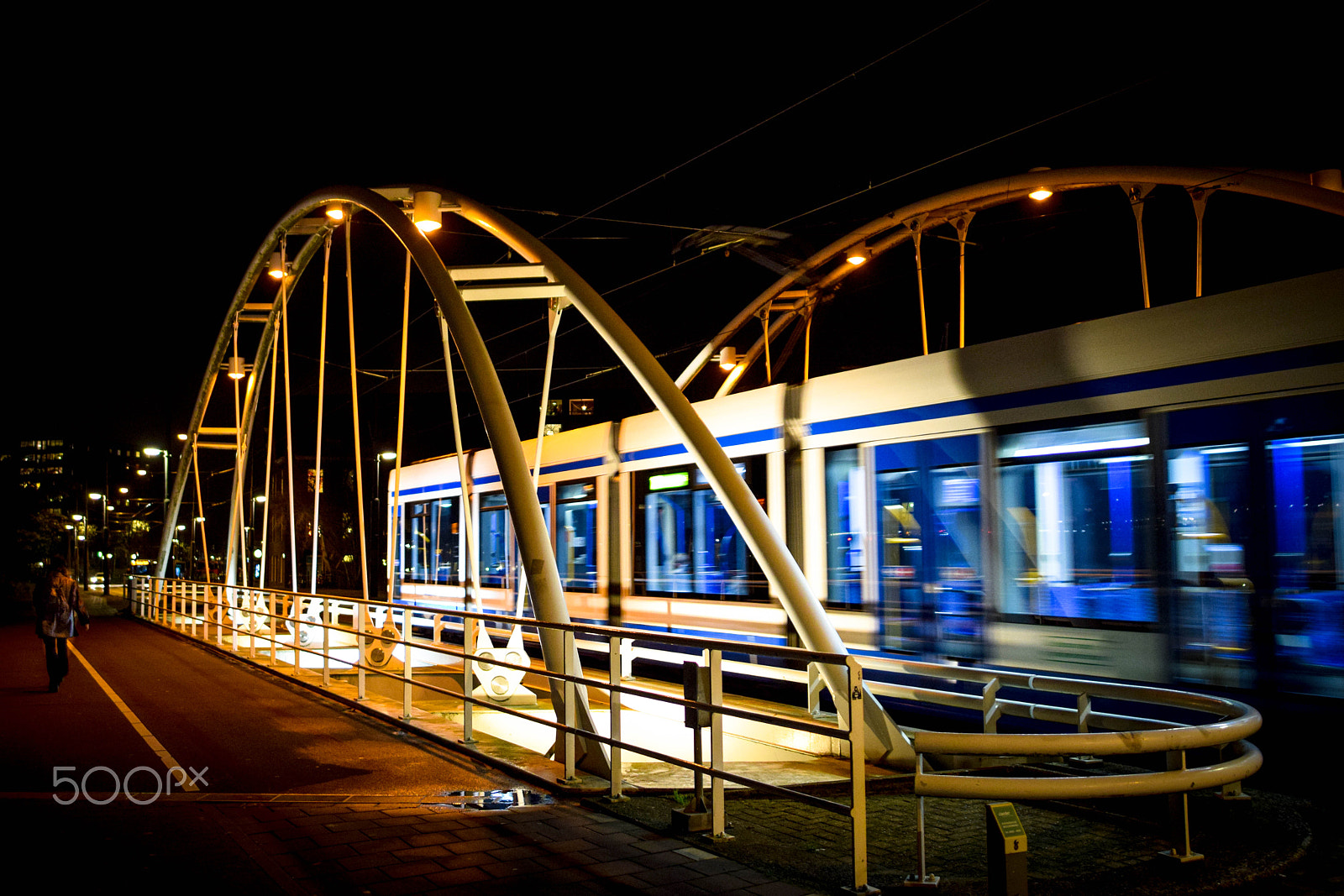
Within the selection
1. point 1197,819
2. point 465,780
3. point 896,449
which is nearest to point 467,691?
point 465,780

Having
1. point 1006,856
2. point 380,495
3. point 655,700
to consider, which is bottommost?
point 1006,856

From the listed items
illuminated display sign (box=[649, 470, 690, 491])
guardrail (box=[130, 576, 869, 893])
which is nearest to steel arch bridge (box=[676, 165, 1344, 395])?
illuminated display sign (box=[649, 470, 690, 491])

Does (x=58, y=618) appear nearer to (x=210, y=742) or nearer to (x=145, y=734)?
(x=145, y=734)

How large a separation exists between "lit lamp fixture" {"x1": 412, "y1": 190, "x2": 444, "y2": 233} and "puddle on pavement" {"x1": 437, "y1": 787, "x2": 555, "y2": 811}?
923 centimetres

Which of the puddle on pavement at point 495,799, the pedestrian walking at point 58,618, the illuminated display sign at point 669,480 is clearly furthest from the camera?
the illuminated display sign at point 669,480

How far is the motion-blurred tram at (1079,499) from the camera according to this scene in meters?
7.18

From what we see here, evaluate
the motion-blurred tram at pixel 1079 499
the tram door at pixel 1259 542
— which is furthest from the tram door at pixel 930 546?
the tram door at pixel 1259 542

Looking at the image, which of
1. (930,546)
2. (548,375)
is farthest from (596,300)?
(930,546)

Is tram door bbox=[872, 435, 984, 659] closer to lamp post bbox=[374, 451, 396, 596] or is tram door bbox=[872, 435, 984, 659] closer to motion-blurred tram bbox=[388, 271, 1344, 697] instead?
motion-blurred tram bbox=[388, 271, 1344, 697]

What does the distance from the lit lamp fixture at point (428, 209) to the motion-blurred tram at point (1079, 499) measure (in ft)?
15.4

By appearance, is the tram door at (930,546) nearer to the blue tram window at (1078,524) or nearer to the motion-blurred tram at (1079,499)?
the motion-blurred tram at (1079,499)

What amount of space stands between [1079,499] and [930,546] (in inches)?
61.8

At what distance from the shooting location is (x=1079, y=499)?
845cm

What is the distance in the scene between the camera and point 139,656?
17.2 metres
